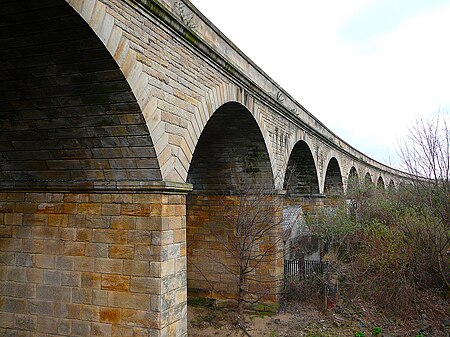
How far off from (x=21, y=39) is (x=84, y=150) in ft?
6.12

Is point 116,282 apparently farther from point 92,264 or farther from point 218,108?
point 218,108

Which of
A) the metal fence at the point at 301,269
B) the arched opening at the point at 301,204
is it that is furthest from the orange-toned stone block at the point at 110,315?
the arched opening at the point at 301,204

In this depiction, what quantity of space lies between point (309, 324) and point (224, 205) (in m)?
3.72

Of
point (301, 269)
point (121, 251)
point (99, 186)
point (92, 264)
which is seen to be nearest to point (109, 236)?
point (121, 251)

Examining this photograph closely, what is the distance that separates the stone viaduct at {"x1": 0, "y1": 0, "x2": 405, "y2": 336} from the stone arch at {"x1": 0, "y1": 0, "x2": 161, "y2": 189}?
17mm

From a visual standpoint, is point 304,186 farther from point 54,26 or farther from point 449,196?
point 54,26

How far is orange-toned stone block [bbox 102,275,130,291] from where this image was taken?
609 centimetres

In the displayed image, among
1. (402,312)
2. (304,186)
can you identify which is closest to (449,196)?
(402,312)

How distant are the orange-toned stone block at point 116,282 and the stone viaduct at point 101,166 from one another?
2 centimetres

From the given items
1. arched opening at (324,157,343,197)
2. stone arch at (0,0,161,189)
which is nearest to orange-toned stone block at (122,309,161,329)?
stone arch at (0,0,161,189)

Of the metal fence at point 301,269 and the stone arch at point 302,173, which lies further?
the stone arch at point 302,173

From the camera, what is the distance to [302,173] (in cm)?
1719

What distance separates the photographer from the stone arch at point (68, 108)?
4.60 m

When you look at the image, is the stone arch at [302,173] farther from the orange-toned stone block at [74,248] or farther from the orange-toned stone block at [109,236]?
the orange-toned stone block at [74,248]
